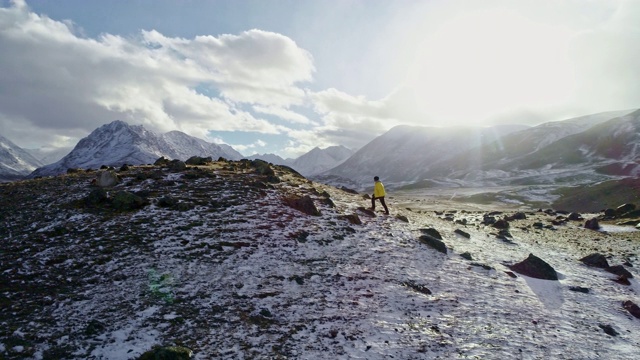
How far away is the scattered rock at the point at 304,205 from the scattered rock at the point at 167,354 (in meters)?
15.6

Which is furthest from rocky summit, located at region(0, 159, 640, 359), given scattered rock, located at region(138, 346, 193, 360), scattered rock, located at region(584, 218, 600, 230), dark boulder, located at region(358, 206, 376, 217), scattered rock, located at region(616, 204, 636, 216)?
scattered rock, located at region(616, 204, 636, 216)

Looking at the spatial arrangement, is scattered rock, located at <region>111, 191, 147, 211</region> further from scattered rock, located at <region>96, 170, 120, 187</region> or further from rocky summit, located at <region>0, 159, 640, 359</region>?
scattered rock, located at <region>96, 170, 120, 187</region>

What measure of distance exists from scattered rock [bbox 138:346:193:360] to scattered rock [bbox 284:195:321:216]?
1565 cm

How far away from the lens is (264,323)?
42.3ft

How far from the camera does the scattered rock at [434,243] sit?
76.9ft

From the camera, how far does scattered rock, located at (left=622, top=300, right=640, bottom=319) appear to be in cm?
1783

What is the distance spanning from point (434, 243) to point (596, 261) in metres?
13.3

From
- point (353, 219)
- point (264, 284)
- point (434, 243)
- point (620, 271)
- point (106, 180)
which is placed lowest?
point (620, 271)

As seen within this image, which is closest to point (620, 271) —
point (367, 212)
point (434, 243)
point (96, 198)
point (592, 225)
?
point (434, 243)

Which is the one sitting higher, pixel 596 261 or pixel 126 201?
pixel 126 201

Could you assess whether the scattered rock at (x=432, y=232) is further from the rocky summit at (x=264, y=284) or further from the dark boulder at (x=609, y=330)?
the dark boulder at (x=609, y=330)

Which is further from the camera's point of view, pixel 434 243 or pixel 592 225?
pixel 592 225

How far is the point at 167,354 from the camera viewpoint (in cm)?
1027

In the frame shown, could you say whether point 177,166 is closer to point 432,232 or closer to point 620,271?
point 432,232
